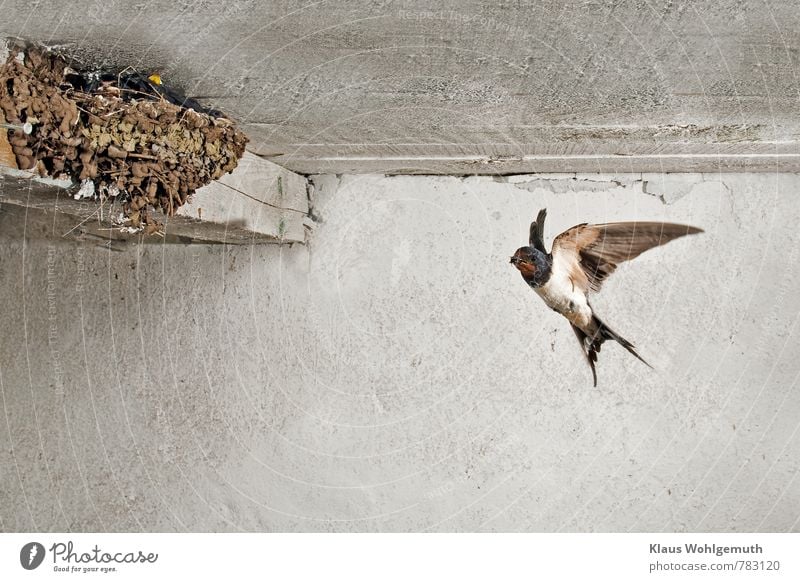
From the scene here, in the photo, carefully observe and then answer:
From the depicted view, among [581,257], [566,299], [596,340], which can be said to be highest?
[581,257]

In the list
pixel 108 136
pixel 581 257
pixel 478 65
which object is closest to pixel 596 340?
pixel 581 257

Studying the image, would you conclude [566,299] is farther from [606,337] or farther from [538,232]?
[606,337]

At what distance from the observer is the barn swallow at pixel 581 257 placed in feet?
8.17

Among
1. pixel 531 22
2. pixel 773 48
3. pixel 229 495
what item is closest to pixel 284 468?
pixel 229 495

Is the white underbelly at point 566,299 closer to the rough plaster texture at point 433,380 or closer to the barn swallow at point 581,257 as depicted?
the barn swallow at point 581,257

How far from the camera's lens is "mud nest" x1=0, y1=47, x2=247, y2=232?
214 centimetres

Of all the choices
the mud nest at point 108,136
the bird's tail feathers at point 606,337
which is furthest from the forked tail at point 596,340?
the mud nest at point 108,136

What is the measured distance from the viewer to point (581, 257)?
Result: 250 cm

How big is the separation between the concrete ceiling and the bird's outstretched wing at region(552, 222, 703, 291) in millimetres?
373

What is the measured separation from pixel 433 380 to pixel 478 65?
→ 5.22 feet

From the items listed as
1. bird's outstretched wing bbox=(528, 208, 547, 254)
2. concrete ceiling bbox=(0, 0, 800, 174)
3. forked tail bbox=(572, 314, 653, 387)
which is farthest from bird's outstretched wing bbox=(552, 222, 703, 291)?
forked tail bbox=(572, 314, 653, 387)

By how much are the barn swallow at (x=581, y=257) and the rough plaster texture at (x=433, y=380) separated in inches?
15.1

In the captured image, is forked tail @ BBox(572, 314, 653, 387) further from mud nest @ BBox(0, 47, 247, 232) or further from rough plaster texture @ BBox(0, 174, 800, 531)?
mud nest @ BBox(0, 47, 247, 232)
